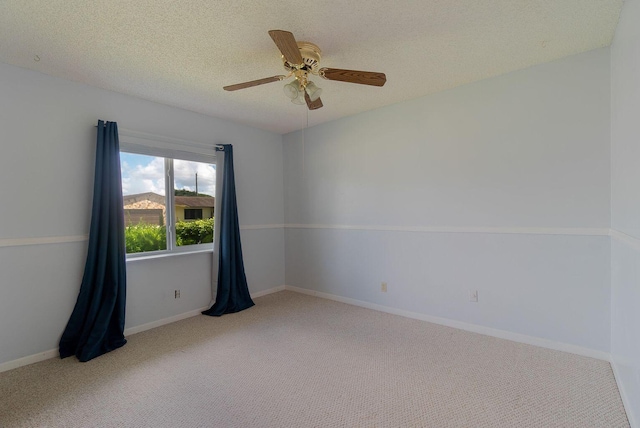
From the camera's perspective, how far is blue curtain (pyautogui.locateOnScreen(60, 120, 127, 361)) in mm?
2703

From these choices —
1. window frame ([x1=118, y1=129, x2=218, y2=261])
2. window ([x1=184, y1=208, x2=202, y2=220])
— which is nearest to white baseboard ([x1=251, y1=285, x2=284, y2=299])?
window frame ([x1=118, y1=129, x2=218, y2=261])

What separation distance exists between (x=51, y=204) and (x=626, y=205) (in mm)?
4320

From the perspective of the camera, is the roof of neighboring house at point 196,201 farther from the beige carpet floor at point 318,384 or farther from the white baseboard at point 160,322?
the beige carpet floor at point 318,384

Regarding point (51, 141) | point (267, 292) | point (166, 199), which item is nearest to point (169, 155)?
point (166, 199)

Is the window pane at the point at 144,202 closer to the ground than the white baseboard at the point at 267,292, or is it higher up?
higher up

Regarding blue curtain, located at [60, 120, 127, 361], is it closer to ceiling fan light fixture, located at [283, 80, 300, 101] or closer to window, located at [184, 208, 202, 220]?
window, located at [184, 208, 202, 220]

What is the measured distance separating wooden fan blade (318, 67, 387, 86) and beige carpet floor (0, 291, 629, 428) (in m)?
2.16

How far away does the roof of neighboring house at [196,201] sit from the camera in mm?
3691

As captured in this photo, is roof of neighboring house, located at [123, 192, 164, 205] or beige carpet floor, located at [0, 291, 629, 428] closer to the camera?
beige carpet floor, located at [0, 291, 629, 428]

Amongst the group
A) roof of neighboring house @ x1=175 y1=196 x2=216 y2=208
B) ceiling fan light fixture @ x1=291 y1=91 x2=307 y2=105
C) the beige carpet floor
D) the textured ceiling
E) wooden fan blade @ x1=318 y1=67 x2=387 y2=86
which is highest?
the textured ceiling

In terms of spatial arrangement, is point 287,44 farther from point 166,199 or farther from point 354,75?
point 166,199

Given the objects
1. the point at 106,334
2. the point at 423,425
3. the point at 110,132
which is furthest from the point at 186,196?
the point at 423,425

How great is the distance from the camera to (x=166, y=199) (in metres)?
3.55

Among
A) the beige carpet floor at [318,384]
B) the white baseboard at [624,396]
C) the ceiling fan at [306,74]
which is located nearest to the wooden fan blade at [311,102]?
the ceiling fan at [306,74]
